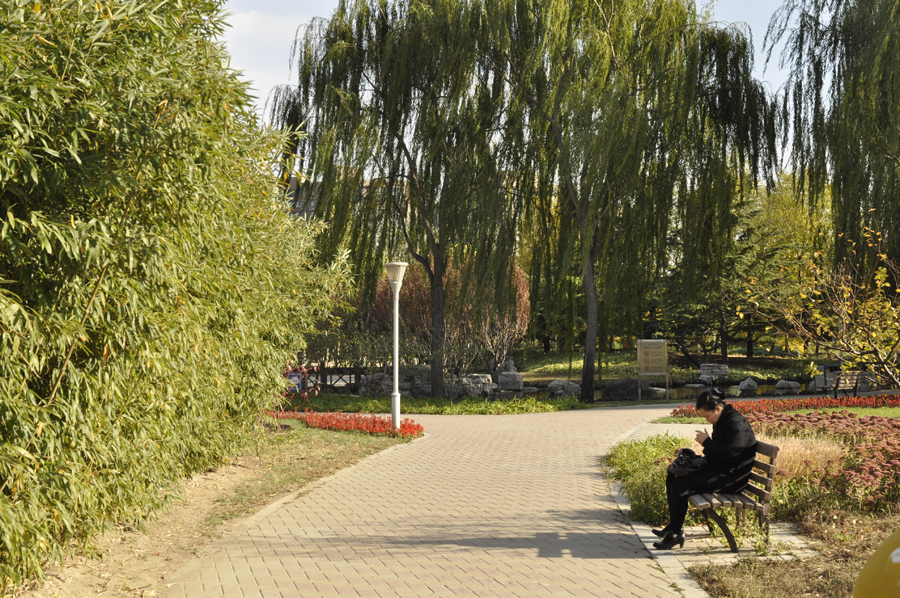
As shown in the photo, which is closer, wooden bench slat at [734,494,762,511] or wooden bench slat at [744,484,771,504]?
wooden bench slat at [734,494,762,511]

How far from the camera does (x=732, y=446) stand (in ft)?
18.3

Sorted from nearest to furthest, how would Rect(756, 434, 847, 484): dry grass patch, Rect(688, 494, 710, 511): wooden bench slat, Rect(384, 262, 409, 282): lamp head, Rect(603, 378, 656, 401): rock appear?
Rect(688, 494, 710, 511): wooden bench slat → Rect(756, 434, 847, 484): dry grass patch → Rect(384, 262, 409, 282): lamp head → Rect(603, 378, 656, 401): rock

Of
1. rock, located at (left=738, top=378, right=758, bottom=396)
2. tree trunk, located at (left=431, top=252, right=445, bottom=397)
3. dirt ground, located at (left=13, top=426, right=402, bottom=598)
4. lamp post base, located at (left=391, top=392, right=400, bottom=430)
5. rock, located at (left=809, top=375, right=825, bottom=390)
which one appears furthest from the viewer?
rock, located at (left=738, top=378, right=758, bottom=396)

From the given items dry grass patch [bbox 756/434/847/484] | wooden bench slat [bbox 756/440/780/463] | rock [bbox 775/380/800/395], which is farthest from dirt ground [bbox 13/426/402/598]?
rock [bbox 775/380/800/395]

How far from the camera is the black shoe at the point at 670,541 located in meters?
5.43

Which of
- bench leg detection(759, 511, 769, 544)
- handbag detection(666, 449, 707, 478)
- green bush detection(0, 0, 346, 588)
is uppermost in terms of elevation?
green bush detection(0, 0, 346, 588)

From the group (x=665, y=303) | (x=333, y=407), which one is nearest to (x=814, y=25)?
(x=665, y=303)

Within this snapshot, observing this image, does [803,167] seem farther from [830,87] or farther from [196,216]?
[196,216]

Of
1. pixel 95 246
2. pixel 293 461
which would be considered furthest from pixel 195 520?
pixel 95 246

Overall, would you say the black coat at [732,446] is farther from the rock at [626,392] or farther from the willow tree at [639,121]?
the rock at [626,392]

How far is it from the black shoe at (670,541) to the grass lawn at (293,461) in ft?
13.3

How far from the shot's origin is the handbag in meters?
5.71

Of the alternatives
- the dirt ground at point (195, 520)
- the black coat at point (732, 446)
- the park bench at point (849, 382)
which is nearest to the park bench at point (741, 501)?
the black coat at point (732, 446)

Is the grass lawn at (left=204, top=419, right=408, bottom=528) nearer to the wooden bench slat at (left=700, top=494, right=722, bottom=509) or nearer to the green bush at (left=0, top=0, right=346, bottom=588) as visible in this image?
the green bush at (left=0, top=0, right=346, bottom=588)
